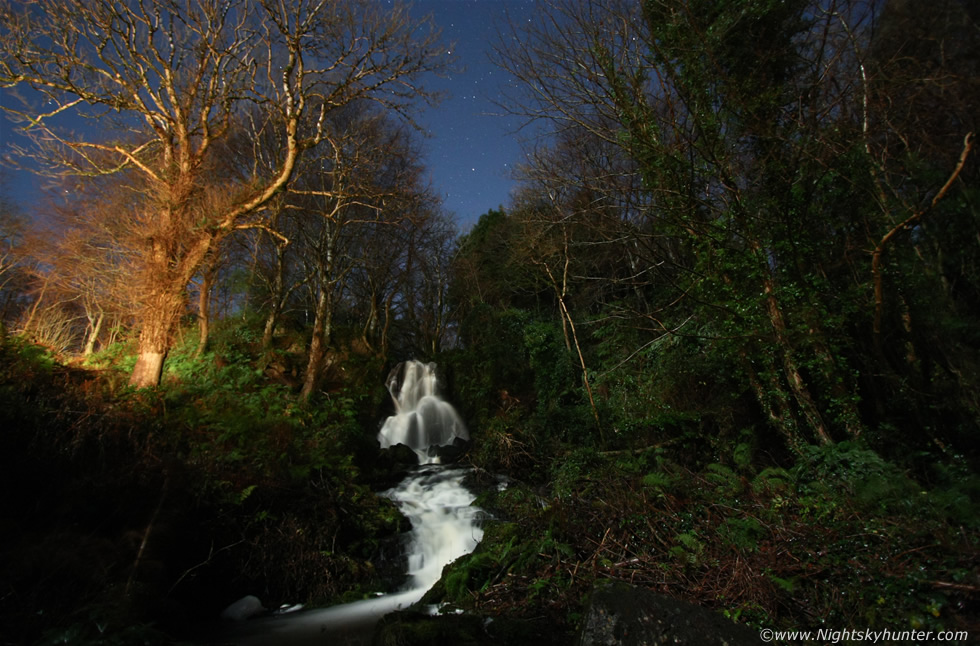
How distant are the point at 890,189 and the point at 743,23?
11.9ft

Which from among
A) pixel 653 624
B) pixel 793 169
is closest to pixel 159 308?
pixel 653 624

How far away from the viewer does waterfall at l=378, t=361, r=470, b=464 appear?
45.6 feet

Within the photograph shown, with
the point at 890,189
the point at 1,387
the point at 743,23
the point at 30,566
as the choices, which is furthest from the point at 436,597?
the point at 743,23

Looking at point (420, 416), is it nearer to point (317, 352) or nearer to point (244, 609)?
point (317, 352)

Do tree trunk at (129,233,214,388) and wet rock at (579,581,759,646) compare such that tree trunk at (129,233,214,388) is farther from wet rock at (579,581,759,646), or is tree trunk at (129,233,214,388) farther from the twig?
the twig

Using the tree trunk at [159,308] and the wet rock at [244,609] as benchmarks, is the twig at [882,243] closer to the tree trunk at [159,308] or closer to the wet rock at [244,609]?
the wet rock at [244,609]

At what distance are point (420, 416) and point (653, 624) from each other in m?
12.7

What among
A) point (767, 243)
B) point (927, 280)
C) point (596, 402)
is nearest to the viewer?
point (927, 280)

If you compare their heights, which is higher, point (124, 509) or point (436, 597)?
point (124, 509)

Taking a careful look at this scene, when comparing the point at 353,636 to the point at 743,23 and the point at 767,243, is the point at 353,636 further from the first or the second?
the point at 743,23

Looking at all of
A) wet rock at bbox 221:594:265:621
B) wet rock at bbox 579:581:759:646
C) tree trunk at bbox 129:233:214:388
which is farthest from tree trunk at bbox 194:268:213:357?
wet rock at bbox 579:581:759:646

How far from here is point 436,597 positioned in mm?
5266

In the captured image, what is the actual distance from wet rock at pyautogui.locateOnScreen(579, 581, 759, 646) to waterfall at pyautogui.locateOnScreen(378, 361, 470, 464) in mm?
9161

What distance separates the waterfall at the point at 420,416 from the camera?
1391 centimetres
